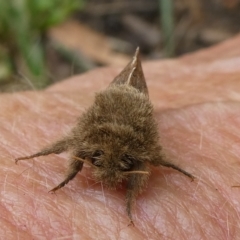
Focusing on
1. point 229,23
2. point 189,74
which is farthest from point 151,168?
point 229,23

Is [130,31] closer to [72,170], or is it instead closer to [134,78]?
[134,78]

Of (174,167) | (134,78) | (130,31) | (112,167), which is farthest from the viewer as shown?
(130,31)

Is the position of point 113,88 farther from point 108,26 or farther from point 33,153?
point 108,26

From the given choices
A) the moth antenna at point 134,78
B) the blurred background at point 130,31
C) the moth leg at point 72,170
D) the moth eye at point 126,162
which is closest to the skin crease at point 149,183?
the moth leg at point 72,170

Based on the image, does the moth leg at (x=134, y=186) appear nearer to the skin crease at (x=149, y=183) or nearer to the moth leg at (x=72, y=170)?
the skin crease at (x=149, y=183)

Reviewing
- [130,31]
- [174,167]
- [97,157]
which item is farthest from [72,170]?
[130,31]

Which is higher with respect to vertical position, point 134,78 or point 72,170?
point 134,78

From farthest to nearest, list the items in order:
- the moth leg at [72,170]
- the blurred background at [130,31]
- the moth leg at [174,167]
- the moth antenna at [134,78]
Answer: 1. the blurred background at [130,31]
2. the moth antenna at [134,78]
3. the moth leg at [174,167]
4. the moth leg at [72,170]
